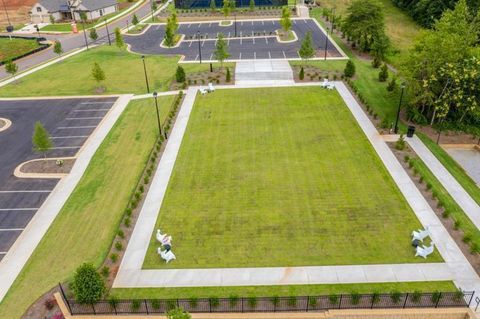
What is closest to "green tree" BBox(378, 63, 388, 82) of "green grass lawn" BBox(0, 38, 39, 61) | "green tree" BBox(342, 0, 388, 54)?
"green tree" BBox(342, 0, 388, 54)

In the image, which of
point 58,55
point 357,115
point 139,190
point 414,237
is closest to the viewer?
point 414,237

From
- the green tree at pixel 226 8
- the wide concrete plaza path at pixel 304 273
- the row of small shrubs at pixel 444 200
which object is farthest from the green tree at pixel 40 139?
the green tree at pixel 226 8

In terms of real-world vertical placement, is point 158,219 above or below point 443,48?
below

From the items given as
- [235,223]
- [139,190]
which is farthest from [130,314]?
[139,190]

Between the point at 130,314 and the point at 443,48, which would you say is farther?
the point at 443,48

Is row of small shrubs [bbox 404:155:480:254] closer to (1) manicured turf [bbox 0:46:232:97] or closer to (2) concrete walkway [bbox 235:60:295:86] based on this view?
(2) concrete walkway [bbox 235:60:295:86]

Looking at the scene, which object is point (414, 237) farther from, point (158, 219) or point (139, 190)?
point (139, 190)

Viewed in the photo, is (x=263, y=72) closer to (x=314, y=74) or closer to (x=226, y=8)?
(x=314, y=74)

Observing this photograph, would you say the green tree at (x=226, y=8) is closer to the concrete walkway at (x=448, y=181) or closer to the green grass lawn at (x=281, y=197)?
the green grass lawn at (x=281, y=197)
